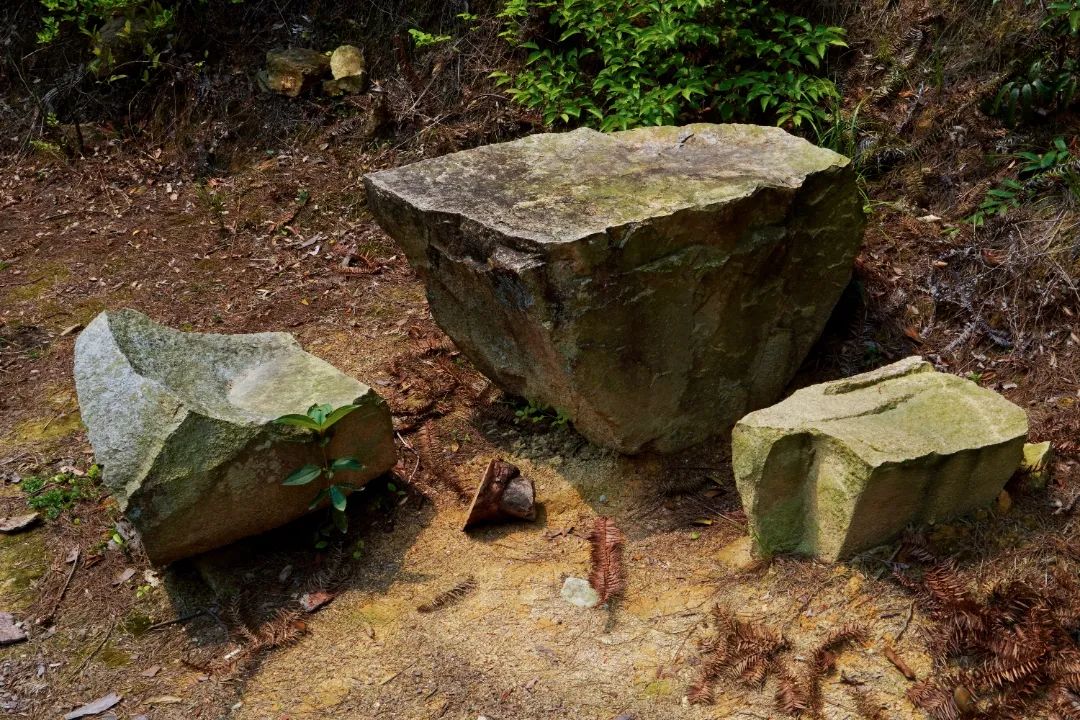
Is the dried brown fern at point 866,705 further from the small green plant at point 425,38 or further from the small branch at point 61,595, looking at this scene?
the small green plant at point 425,38

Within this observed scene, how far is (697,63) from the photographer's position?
5.89m

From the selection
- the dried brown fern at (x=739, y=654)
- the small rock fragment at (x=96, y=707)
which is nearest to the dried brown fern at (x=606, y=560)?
the dried brown fern at (x=739, y=654)

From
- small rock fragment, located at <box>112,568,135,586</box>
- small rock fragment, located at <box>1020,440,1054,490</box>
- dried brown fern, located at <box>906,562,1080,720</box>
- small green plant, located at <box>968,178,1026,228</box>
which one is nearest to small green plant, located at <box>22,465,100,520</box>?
Answer: small rock fragment, located at <box>112,568,135,586</box>

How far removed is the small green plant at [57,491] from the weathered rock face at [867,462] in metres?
3.12

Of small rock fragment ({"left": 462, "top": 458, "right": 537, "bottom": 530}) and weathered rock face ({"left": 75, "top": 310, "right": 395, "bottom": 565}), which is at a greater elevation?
weathered rock face ({"left": 75, "top": 310, "right": 395, "bottom": 565})

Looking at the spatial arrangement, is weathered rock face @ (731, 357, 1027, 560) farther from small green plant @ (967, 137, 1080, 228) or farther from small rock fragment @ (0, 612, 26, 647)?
small rock fragment @ (0, 612, 26, 647)

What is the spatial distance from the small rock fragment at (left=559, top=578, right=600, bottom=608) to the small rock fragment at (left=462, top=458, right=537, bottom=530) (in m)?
0.48

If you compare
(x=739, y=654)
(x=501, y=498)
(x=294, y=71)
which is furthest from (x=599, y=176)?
(x=294, y=71)

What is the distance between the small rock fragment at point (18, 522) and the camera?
4219 mm

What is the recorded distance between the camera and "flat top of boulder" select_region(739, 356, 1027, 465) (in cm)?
325

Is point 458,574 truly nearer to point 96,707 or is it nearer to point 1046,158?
point 96,707

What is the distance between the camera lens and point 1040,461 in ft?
11.8

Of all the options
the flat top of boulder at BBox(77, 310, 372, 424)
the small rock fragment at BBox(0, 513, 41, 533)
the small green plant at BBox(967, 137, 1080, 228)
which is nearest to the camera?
the flat top of boulder at BBox(77, 310, 372, 424)

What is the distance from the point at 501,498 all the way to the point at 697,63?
333 centimetres
